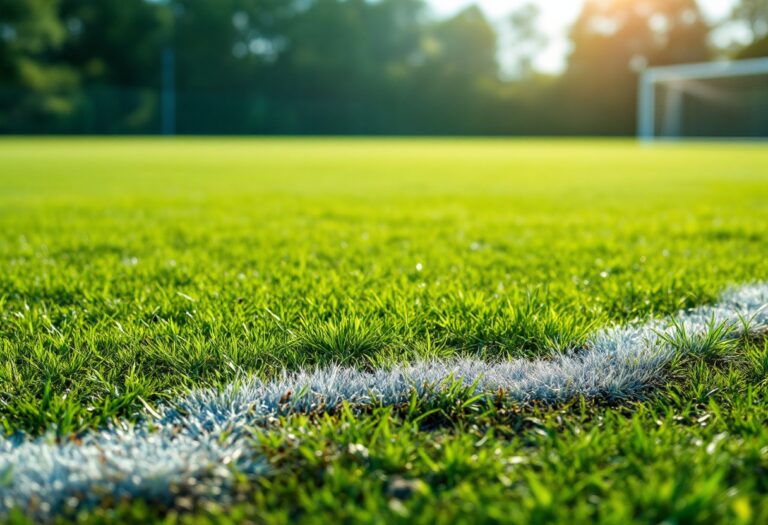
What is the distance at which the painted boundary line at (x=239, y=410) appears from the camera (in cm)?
129

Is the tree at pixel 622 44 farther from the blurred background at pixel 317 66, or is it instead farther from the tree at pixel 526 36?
the tree at pixel 526 36

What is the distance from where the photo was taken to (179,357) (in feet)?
6.44

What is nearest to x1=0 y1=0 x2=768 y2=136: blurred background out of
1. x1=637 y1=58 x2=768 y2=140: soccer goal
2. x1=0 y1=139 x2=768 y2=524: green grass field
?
x1=637 y1=58 x2=768 y2=140: soccer goal

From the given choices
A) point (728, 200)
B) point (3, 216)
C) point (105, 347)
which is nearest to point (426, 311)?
point (105, 347)

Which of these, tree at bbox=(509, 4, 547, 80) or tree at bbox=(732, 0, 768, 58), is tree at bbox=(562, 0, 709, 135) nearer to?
tree at bbox=(732, 0, 768, 58)

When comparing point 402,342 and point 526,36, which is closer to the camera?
point 402,342

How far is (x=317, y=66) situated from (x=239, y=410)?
4906 centimetres

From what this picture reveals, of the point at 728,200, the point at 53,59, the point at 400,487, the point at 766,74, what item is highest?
the point at 53,59

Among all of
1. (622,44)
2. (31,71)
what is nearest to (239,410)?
(31,71)

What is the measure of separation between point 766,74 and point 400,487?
3118cm

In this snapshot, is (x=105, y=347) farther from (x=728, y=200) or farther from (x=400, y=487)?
(x=728, y=200)

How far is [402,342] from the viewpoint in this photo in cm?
211

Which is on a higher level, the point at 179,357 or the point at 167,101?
the point at 167,101

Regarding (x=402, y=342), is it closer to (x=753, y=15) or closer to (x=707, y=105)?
(x=707, y=105)
